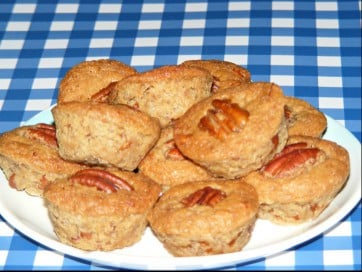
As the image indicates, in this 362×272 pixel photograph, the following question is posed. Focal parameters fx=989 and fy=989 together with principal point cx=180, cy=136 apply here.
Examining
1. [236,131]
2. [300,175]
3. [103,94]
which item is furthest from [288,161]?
[103,94]

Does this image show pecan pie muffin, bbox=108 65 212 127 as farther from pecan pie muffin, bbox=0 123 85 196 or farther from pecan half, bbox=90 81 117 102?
pecan pie muffin, bbox=0 123 85 196

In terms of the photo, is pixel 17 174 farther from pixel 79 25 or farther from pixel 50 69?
pixel 79 25

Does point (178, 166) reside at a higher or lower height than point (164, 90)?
lower

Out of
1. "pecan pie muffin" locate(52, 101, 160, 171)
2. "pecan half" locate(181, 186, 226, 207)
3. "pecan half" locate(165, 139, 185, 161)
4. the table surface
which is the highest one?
"pecan pie muffin" locate(52, 101, 160, 171)

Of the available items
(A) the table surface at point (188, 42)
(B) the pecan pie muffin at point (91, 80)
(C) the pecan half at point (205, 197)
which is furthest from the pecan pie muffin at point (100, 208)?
(A) the table surface at point (188, 42)

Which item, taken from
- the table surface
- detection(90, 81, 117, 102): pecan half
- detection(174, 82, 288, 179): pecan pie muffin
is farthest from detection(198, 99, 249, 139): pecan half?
the table surface

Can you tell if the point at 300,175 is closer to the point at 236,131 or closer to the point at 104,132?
the point at 236,131

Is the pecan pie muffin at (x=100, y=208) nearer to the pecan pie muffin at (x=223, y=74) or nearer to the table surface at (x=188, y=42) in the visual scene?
the pecan pie muffin at (x=223, y=74)
